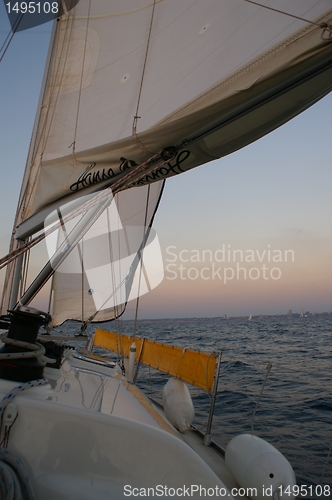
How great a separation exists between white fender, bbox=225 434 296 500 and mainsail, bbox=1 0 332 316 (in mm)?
2306

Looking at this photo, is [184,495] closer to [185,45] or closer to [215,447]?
[215,447]

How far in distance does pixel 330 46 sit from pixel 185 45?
1.33 m

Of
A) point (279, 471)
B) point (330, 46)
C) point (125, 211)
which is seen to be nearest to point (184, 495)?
point (279, 471)

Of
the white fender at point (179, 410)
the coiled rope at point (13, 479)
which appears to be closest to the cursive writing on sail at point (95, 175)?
the coiled rope at point (13, 479)

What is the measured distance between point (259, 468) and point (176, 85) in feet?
10.1

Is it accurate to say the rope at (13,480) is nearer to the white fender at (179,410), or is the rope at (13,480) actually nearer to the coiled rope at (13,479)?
the coiled rope at (13,479)

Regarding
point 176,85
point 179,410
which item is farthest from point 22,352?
point 179,410

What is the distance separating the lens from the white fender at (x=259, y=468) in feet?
7.68

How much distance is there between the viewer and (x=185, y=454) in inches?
56.8

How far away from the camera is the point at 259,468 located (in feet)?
7.88

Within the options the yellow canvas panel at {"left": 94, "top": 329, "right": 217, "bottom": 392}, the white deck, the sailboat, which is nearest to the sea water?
the yellow canvas panel at {"left": 94, "top": 329, "right": 217, "bottom": 392}

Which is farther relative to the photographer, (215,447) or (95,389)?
(215,447)

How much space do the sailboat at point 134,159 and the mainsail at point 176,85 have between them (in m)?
0.01

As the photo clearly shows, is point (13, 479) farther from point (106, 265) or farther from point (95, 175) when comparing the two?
point (106, 265)
